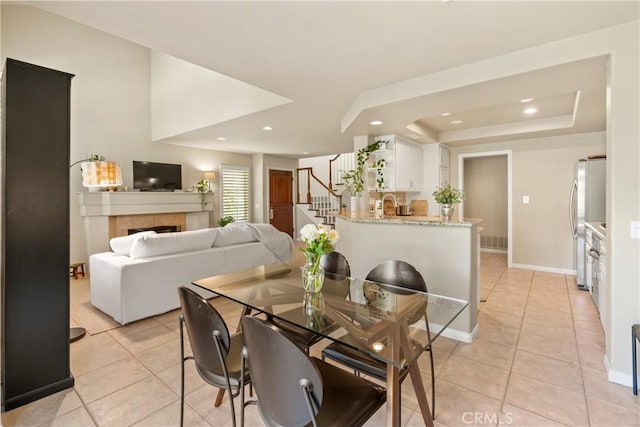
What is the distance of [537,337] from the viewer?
2.80 meters

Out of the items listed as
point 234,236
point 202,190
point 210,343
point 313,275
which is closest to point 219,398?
point 210,343

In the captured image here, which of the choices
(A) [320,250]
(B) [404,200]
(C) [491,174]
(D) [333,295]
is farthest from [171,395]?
(C) [491,174]

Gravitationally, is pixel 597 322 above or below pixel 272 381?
below

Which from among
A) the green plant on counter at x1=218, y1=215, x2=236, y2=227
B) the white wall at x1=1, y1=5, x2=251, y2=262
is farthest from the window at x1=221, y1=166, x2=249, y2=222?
the white wall at x1=1, y1=5, x2=251, y2=262

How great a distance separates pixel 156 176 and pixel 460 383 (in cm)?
648

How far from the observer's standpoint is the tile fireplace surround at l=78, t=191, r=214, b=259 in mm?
5559

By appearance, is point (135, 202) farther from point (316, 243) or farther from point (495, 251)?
point (495, 251)

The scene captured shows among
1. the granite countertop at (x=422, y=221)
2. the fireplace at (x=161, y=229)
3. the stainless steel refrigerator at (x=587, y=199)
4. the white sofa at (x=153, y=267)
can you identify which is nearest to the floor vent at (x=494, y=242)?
the stainless steel refrigerator at (x=587, y=199)

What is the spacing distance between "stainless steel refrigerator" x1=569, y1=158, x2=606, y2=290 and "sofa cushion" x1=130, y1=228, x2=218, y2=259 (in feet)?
15.8

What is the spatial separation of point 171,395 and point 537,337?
3024mm

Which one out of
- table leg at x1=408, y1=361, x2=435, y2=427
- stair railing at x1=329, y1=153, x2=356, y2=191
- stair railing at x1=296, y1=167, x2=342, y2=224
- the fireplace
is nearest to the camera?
table leg at x1=408, y1=361, x2=435, y2=427

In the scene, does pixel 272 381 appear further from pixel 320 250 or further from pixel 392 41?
pixel 392 41

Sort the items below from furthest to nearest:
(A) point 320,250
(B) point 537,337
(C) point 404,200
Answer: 1. (C) point 404,200
2. (B) point 537,337
3. (A) point 320,250

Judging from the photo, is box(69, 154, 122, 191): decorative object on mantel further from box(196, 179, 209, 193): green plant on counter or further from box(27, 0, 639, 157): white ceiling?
box(27, 0, 639, 157): white ceiling
